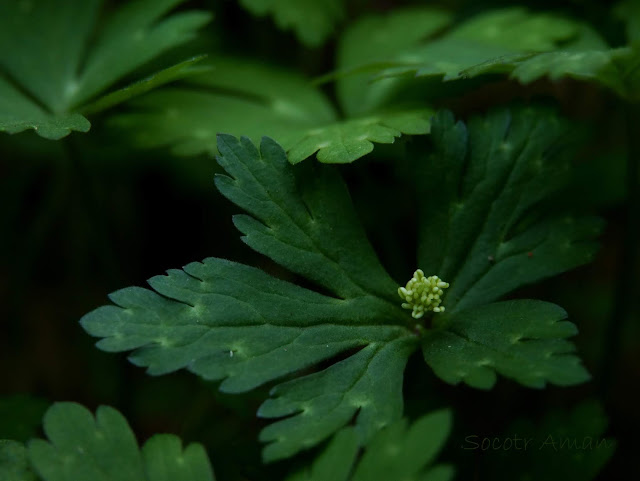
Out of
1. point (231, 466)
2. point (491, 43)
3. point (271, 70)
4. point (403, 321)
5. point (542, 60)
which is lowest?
point (231, 466)

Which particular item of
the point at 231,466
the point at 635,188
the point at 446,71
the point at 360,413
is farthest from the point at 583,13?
the point at 231,466

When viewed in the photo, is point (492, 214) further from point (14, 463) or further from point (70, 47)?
point (70, 47)

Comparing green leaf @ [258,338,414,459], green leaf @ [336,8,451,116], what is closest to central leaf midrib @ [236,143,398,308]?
green leaf @ [258,338,414,459]

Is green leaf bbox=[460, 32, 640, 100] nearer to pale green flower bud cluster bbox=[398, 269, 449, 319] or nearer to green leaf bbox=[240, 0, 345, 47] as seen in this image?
pale green flower bud cluster bbox=[398, 269, 449, 319]

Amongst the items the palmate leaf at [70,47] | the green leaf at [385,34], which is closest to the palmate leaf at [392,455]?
the palmate leaf at [70,47]

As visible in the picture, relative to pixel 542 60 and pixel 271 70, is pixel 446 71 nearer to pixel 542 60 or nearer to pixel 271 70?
pixel 542 60

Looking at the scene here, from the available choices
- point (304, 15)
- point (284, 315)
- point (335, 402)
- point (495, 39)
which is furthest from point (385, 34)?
point (335, 402)
